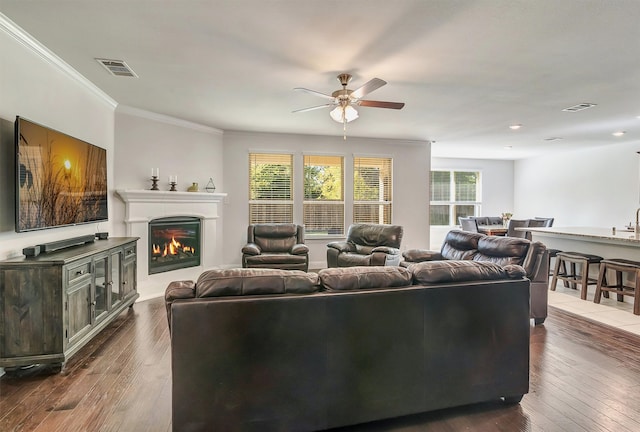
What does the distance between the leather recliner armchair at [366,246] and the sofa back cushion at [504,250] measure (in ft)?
4.26

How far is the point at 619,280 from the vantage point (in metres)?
4.53

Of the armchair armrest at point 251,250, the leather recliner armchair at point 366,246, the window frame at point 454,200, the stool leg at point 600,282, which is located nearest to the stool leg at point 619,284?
the stool leg at point 600,282

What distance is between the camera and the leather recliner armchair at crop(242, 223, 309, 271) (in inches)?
211

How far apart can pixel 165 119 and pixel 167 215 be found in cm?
147

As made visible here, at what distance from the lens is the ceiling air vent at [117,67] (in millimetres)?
3325

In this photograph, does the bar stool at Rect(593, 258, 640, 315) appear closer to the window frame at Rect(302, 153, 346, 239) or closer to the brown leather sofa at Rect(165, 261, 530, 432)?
the brown leather sofa at Rect(165, 261, 530, 432)

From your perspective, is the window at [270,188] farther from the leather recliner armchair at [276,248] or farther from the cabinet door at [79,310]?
the cabinet door at [79,310]

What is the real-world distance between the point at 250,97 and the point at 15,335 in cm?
326

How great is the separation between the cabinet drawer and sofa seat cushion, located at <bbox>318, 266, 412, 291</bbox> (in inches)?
80.5

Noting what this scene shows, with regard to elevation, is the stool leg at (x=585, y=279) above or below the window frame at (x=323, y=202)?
below

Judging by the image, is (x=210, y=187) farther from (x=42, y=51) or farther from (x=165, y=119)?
(x=42, y=51)

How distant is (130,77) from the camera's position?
12.2 ft

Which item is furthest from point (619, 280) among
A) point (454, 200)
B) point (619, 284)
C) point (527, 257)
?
point (454, 200)

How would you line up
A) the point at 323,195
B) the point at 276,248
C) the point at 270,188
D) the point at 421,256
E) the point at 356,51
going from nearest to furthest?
the point at 356,51 < the point at 421,256 < the point at 276,248 < the point at 270,188 < the point at 323,195
